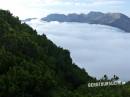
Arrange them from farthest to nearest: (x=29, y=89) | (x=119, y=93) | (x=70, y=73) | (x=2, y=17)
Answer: (x=2, y=17), (x=70, y=73), (x=119, y=93), (x=29, y=89)

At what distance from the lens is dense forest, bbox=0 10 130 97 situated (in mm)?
43750

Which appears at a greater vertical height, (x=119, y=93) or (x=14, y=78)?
(x=14, y=78)

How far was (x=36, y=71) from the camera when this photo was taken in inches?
1905

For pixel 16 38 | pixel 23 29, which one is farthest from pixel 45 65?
pixel 23 29

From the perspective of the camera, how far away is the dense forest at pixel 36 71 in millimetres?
43750

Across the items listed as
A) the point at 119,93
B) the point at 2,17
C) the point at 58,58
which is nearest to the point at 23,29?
the point at 2,17

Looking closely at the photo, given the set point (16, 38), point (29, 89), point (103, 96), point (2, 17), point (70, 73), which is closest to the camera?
point (29, 89)

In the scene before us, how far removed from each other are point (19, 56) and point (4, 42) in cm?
327

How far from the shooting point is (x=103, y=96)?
5159 centimetres

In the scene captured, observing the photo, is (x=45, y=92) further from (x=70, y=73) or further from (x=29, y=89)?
(x=70, y=73)

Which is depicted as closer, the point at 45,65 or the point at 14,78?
the point at 14,78

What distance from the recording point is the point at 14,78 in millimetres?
44406

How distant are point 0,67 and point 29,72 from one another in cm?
298

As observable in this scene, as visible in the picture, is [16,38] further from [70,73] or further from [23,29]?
[23,29]
